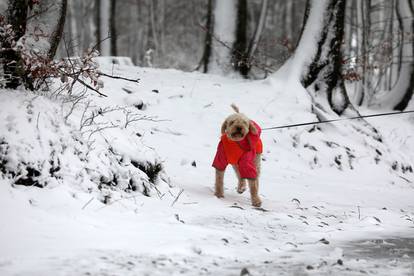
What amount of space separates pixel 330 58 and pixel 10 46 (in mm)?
7583

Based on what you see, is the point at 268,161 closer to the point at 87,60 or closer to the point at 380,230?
the point at 380,230

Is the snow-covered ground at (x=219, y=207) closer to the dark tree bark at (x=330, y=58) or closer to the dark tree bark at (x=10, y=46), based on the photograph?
the dark tree bark at (x=10, y=46)

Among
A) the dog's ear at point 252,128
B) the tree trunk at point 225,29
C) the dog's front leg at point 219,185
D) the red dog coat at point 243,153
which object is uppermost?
the tree trunk at point 225,29

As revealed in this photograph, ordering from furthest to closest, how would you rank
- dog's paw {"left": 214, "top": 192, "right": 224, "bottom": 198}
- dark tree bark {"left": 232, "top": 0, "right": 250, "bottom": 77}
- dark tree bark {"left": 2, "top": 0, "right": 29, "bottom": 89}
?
1. dark tree bark {"left": 232, "top": 0, "right": 250, "bottom": 77}
2. dog's paw {"left": 214, "top": 192, "right": 224, "bottom": 198}
3. dark tree bark {"left": 2, "top": 0, "right": 29, "bottom": 89}

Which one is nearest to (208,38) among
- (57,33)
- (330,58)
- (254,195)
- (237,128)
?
(330,58)

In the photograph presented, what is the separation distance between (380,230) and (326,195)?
2.12 meters

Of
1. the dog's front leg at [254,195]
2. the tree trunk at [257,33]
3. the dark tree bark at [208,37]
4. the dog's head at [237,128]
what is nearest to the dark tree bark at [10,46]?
the dog's head at [237,128]

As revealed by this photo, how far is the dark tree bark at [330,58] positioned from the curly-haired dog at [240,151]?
523 cm

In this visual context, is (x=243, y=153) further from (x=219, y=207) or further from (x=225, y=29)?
(x=225, y=29)

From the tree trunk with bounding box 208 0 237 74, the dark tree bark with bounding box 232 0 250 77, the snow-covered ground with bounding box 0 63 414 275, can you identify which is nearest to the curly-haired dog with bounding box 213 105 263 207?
the snow-covered ground with bounding box 0 63 414 275

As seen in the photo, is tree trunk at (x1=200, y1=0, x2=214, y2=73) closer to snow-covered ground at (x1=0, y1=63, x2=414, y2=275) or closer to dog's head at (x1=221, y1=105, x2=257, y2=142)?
snow-covered ground at (x1=0, y1=63, x2=414, y2=275)

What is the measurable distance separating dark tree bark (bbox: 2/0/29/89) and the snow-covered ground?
6.9 inches

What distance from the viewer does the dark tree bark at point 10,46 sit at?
455cm

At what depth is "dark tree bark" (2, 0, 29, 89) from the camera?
4.55 meters
